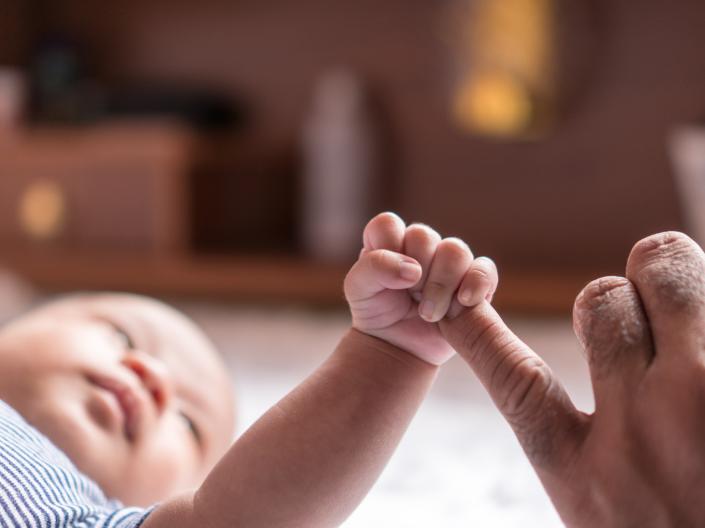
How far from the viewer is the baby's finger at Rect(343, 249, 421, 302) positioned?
0.48 m

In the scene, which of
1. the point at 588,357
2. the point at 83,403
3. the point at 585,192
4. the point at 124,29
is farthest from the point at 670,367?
the point at 124,29

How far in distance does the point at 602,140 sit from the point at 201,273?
764 mm

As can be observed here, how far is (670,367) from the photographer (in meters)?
0.41

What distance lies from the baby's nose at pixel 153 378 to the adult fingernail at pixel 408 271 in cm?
23

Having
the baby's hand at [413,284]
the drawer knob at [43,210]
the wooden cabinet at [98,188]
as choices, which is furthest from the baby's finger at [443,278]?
the drawer knob at [43,210]

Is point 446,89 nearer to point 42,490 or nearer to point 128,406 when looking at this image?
point 128,406

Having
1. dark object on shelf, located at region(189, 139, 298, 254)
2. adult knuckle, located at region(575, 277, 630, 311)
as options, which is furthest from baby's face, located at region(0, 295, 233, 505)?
dark object on shelf, located at region(189, 139, 298, 254)

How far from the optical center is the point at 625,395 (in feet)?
1.37

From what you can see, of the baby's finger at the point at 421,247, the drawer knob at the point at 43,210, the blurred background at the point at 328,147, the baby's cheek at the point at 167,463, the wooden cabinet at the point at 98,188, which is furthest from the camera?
the drawer knob at the point at 43,210

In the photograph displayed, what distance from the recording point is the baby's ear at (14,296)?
5.10ft

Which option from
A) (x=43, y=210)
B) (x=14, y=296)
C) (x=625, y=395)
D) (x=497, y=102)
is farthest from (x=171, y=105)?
(x=625, y=395)

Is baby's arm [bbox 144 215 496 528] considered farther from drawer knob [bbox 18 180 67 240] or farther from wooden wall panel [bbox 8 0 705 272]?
drawer knob [bbox 18 180 67 240]

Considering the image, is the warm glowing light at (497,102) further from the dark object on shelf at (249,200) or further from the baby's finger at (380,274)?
the baby's finger at (380,274)

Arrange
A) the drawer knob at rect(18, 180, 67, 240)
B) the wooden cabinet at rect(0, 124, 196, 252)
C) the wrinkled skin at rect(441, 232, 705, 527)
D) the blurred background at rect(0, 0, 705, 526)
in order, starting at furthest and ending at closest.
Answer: the drawer knob at rect(18, 180, 67, 240)
the wooden cabinet at rect(0, 124, 196, 252)
the blurred background at rect(0, 0, 705, 526)
the wrinkled skin at rect(441, 232, 705, 527)
